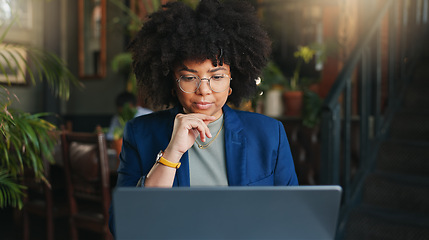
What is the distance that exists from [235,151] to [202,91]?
20 centimetres

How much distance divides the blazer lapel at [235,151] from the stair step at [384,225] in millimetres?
1572

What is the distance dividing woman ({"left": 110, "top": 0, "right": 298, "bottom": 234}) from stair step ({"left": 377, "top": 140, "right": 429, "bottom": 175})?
180cm

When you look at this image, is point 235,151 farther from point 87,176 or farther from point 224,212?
point 87,176

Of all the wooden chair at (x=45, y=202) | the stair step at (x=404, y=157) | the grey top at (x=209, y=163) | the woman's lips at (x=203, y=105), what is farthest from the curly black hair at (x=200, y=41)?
the stair step at (x=404, y=157)

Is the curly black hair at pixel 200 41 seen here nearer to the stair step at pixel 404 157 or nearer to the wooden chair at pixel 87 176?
the wooden chair at pixel 87 176

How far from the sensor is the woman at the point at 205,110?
1.05 m

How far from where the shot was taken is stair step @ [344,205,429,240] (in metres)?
2.24

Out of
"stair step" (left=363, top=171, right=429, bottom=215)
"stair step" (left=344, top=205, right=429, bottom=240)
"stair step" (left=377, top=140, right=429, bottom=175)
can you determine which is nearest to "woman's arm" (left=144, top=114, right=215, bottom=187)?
"stair step" (left=344, top=205, right=429, bottom=240)

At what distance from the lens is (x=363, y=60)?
270 cm

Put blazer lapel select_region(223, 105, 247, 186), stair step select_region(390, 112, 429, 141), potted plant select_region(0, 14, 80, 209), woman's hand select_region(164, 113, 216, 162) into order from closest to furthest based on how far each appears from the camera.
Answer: woman's hand select_region(164, 113, 216, 162), blazer lapel select_region(223, 105, 247, 186), potted plant select_region(0, 14, 80, 209), stair step select_region(390, 112, 429, 141)

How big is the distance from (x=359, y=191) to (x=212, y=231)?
218 centimetres

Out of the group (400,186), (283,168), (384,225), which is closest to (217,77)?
(283,168)

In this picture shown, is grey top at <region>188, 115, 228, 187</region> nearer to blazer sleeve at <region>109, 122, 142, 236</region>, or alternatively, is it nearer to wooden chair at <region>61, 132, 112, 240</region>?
blazer sleeve at <region>109, 122, 142, 236</region>

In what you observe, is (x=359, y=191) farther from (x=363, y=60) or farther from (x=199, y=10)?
(x=199, y=10)
